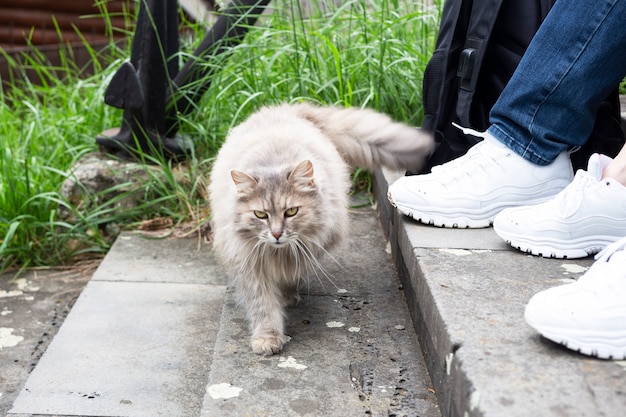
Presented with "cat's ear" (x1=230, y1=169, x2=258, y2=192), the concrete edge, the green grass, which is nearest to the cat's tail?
the concrete edge

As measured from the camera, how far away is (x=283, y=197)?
218 centimetres

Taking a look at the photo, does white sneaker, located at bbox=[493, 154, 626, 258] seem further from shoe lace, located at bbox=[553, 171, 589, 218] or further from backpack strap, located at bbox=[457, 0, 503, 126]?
backpack strap, located at bbox=[457, 0, 503, 126]

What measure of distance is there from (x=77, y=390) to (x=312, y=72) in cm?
189

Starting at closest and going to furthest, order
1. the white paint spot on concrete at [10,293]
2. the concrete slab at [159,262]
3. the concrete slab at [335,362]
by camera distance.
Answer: the concrete slab at [335,362] → the concrete slab at [159,262] → the white paint spot on concrete at [10,293]

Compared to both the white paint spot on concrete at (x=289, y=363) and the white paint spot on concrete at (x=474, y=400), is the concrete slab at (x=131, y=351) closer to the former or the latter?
the white paint spot on concrete at (x=289, y=363)

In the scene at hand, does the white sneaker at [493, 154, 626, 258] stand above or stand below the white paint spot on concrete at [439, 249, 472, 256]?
above

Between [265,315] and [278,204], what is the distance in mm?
329

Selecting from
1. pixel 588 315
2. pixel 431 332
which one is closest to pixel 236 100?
pixel 431 332

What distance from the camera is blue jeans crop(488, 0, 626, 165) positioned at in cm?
191

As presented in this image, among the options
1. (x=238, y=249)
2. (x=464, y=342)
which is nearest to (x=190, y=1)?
(x=238, y=249)

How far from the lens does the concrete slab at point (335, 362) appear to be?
5.81ft

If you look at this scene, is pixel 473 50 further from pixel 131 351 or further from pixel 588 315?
pixel 131 351

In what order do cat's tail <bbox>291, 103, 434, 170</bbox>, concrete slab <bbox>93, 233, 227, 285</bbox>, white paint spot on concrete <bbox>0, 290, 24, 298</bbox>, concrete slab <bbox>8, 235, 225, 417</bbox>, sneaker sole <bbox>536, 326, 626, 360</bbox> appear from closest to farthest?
sneaker sole <bbox>536, 326, 626, 360</bbox>, concrete slab <bbox>8, 235, 225, 417</bbox>, cat's tail <bbox>291, 103, 434, 170</bbox>, concrete slab <bbox>93, 233, 227, 285</bbox>, white paint spot on concrete <bbox>0, 290, 24, 298</bbox>

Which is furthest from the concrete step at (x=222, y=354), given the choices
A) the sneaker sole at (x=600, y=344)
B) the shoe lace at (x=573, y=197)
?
the shoe lace at (x=573, y=197)
